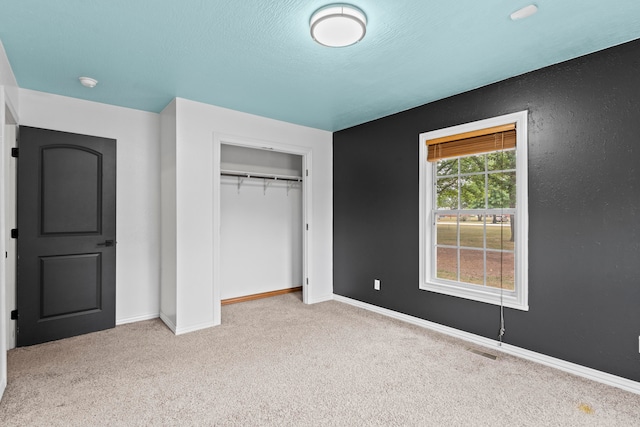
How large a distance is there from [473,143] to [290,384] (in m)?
2.69

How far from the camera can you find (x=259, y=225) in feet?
15.8

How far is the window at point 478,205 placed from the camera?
2.87 meters

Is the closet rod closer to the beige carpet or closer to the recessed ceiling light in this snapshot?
the beige carpet

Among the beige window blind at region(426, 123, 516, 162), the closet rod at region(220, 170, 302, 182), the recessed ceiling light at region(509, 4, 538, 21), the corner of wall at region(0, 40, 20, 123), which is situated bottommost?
the closet rod at region(220, 170, 302, 182)

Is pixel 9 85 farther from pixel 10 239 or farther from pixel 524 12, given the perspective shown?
pixel 524 12

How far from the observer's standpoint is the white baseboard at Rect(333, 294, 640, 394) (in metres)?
2.34

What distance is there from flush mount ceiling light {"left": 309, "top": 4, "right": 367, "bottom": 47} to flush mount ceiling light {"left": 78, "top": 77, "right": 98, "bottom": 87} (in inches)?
83.1

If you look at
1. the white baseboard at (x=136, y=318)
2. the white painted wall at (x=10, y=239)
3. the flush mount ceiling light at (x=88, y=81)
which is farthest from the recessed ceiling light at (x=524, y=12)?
the white baseboard at (x=136, y=318)

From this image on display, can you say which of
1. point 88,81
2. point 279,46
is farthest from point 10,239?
point 279,46

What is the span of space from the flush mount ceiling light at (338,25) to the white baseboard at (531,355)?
2813 millimetres

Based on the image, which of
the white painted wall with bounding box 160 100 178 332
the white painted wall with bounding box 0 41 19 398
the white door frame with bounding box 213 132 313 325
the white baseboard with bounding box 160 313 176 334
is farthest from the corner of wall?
the white baseboard with bounding box 160 313 176 334

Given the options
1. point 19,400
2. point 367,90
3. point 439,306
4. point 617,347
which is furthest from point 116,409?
point 617,347

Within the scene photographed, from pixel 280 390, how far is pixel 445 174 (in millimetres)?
2668

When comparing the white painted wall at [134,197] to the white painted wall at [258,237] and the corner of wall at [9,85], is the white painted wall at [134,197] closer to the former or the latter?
the corner of wall at [9,85]
